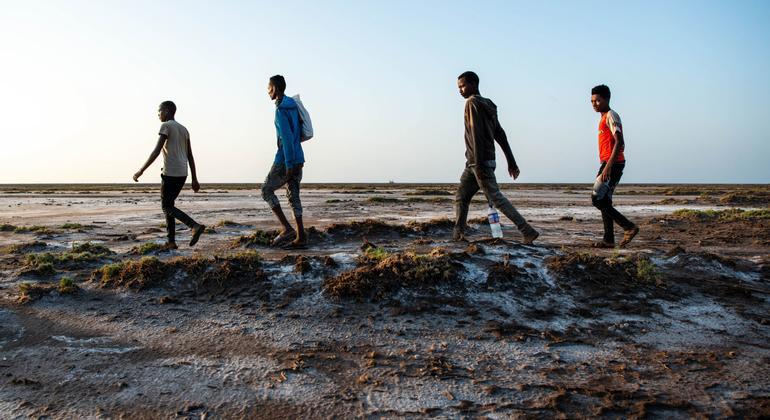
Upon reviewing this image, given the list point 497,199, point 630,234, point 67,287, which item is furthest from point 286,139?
point 630,234

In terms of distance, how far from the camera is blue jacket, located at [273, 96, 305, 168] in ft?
21.0

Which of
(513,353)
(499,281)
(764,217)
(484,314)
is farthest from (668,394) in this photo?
(764,217)

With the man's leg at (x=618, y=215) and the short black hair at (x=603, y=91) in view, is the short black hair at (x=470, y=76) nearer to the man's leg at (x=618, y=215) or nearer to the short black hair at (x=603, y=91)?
Answer: the short black hair at (x=603, y=91)

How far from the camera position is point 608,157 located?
649 centimetres

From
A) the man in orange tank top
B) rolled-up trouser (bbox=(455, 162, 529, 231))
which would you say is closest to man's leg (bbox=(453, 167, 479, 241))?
rolled-up trouser (bbox=(455, 162, 529, 231))

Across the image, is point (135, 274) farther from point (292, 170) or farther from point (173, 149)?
point (173, 149)

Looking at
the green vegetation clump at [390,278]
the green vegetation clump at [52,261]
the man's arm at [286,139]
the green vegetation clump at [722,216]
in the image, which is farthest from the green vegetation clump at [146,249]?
the green vegetation clump at [722,216]

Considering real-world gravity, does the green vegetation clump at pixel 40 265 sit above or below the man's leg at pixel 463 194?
below

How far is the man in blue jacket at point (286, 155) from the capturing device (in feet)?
21.1

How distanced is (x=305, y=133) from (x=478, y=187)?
2.41 meters

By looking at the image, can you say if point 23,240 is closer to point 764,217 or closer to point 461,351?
point 461,351

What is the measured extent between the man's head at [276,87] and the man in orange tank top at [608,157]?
13.6ft

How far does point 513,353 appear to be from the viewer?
3.26 metres

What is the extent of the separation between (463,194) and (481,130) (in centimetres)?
94
